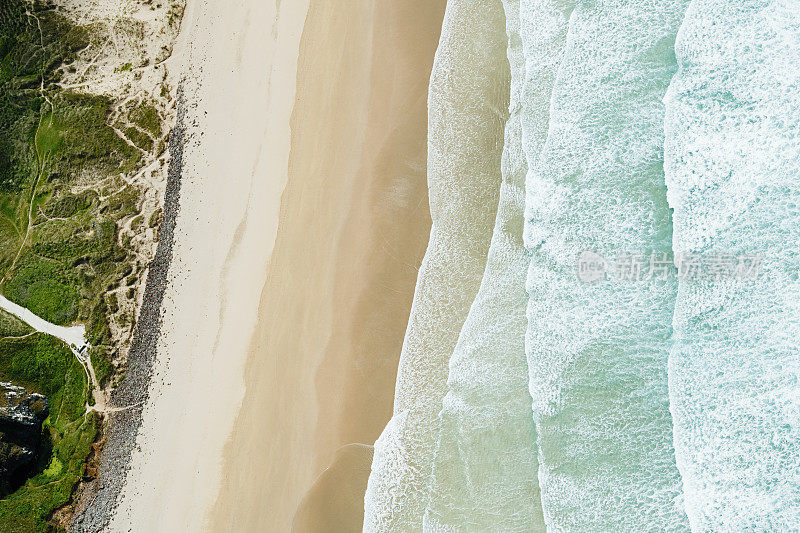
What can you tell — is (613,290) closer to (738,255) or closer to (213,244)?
(738,255)

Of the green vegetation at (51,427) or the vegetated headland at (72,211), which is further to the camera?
the vegetated headland at (72,211)

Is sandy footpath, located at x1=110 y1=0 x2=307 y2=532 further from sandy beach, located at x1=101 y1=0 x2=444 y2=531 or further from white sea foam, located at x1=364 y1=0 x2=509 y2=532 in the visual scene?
white sea foam, located at x1=364 y1=0 x2=509 y2=532

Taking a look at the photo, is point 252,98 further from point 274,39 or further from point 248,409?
point 248,409

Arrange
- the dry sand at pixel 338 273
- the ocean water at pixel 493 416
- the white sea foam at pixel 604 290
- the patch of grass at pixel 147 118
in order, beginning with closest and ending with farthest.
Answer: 1. the white sea foam at pixel 604 290
2. the ocean water at pixel 493 416
3. the dry sand at pixel 338 273
4. the patch of grass at pixel 147 118

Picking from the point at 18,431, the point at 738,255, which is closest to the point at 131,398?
the point at 18,431

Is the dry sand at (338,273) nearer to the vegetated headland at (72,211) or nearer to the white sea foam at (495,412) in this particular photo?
the white sea foam at (495,412)

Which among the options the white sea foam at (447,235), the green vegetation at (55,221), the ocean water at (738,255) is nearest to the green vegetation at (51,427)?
the green vegetation at (55,221)

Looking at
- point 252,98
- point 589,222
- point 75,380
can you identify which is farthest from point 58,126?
point 589,222
